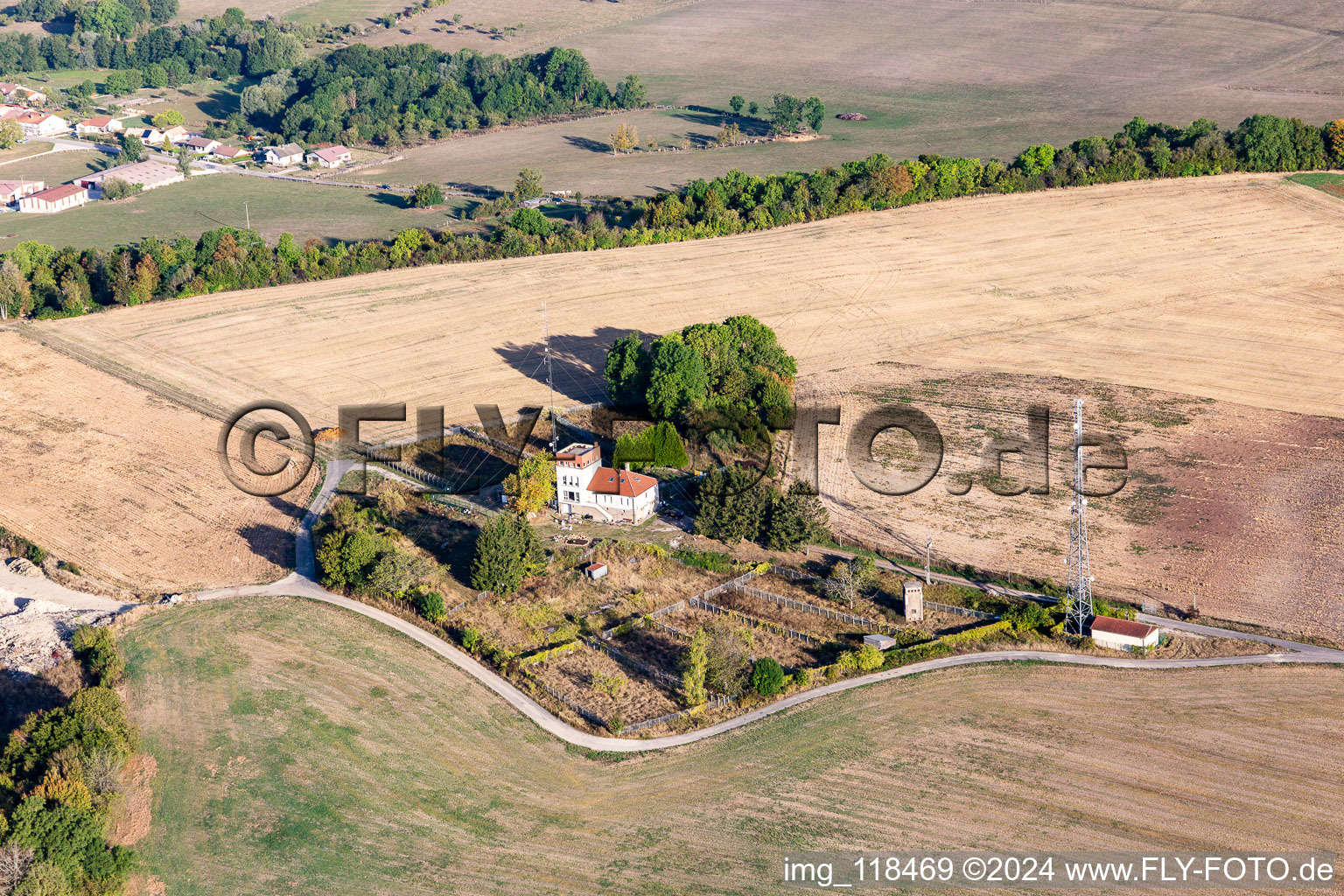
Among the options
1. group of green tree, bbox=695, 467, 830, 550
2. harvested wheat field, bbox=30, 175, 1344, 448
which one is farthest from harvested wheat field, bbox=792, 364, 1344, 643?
harvested wheat field, bbox=30, 175, 1344, 448

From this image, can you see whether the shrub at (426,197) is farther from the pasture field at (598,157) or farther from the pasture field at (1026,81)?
the pasture field at (1026,81)

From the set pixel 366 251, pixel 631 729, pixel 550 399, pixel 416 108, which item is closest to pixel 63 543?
pixel 550 399

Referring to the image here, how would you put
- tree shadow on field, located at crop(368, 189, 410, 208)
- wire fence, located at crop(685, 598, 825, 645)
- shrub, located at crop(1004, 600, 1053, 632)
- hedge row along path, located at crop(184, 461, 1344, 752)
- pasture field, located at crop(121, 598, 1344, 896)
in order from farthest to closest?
1. tree shadow on field, located at crop(368, 189, 410, 208)
2. wire fence, located at crop(685, 598, 825, 645)
3. shrub, located at crop(1004, 600, 1053, 632)
4. hedge row along path, located at crop(184, 461, 1344, 752)
5. pasture field, located at crop(121, 598, 1344, 896)

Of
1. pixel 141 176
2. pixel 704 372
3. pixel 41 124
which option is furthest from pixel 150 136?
pixel 704 372

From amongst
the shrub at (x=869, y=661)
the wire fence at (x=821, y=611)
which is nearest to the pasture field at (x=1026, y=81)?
the wire fence at (x=821, y=611)

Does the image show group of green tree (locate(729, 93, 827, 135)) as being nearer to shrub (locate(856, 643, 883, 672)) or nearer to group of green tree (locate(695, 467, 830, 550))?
group of green tree (locate(695, 467, 830, 550))

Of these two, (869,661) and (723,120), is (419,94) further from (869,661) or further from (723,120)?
(869,661)
